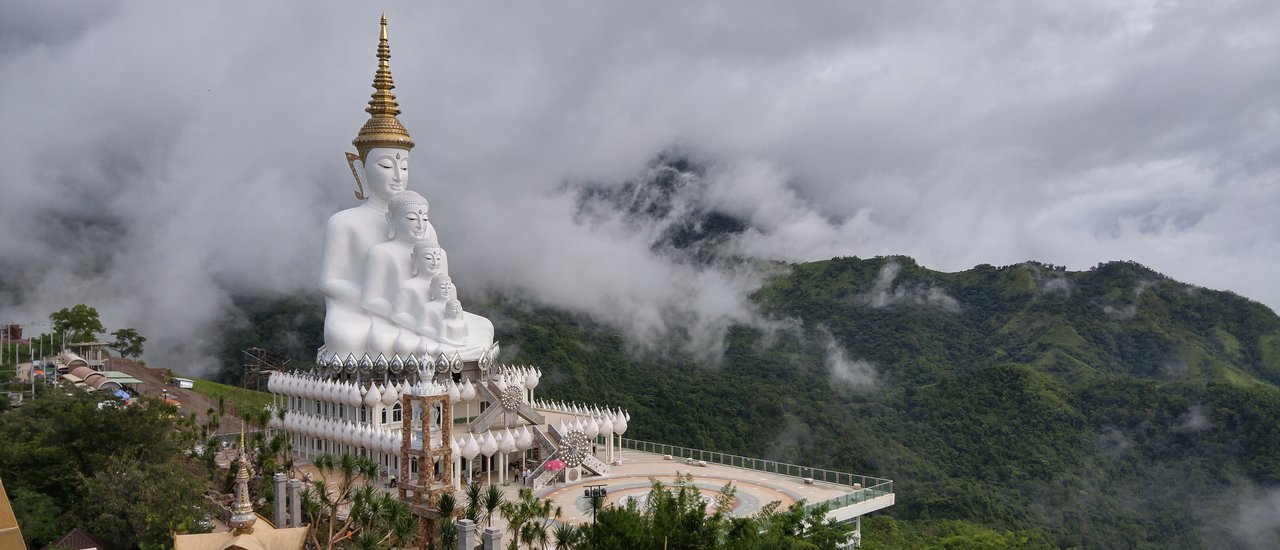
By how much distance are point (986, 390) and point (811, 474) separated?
22385 millimetres

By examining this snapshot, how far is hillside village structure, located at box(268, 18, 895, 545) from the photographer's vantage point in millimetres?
27469

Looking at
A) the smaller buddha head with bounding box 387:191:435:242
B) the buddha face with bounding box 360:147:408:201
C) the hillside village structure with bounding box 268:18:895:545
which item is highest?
the buddha face with bounding box 360:147:408:201

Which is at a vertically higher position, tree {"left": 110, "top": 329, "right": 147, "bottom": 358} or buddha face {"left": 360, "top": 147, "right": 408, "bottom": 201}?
buddha face {"left": 360, "top": 147, "right": 408, "bottom": 201}

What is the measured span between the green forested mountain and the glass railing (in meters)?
1.72

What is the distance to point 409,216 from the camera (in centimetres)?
3206

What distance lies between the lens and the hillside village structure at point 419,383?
27.5m

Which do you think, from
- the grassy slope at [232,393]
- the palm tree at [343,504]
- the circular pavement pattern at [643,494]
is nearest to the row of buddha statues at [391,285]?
the circular pavement pattern at [643,494]

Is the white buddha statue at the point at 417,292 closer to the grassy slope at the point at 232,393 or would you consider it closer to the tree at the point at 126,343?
the grassy slope at the point at 232,393

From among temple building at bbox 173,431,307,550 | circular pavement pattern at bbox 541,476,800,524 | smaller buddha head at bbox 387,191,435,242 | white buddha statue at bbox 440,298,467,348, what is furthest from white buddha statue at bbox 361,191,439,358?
temple building at bbox 173,431,307,550

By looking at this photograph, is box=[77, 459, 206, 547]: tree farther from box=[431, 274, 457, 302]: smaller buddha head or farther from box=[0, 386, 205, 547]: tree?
box=[431, 274, 457, 302]: smaller buddha head

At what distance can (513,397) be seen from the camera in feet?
97.7

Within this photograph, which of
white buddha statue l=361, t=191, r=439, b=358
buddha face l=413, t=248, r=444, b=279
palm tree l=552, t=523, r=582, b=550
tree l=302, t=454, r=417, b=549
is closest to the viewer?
palm tree l=552, t=523, r=582, b=550

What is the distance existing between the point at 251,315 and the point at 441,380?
123 ft

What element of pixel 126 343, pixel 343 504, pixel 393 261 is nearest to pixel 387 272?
pixel 393 261
